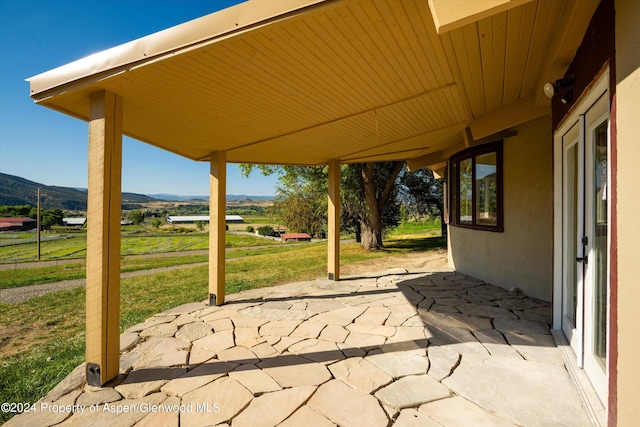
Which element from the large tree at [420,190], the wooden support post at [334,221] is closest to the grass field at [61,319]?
the wooden support post at [334,221]

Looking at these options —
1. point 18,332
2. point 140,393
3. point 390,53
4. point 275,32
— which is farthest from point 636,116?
point 18,332

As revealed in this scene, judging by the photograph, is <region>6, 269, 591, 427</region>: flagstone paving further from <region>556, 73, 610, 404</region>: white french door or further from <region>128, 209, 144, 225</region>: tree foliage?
<region>128, 209, 144, 225</region>: tree foliage

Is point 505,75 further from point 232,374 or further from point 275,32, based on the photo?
point 232,374

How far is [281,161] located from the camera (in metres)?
6.11

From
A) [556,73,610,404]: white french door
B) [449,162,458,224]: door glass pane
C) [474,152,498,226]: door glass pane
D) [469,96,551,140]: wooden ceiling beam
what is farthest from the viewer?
[449,162,458,224]: door glass pane

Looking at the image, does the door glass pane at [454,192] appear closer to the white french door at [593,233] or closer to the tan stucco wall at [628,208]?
the white french door at [593,233]

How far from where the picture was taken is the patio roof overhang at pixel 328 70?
184 centimetres

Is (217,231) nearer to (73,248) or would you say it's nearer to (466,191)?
(466,191)

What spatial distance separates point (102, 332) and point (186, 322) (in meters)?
1.50

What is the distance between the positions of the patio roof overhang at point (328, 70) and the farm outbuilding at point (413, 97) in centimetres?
1

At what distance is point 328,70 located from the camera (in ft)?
8.21

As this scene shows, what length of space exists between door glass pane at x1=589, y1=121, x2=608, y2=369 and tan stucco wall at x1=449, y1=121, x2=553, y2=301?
2.65m

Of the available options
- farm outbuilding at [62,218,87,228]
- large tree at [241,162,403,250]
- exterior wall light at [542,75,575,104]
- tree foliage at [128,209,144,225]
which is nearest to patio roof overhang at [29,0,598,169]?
exterior wall light at [542,75,575,104]

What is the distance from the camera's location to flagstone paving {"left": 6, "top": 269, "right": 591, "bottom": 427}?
208 centimetres
